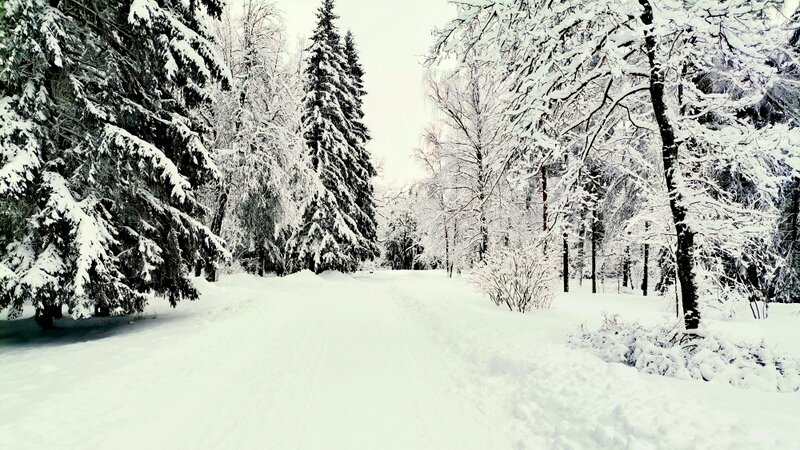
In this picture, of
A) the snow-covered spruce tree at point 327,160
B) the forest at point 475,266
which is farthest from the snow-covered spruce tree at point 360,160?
the forest at point 475,266

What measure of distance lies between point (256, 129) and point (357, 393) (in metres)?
16.1

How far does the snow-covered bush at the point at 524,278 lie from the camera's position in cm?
1051

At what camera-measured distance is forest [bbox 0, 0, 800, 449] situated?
13.7 ft

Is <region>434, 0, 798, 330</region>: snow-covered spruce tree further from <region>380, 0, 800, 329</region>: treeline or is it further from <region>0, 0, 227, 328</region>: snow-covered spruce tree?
<region>0, 0, 227, 328</region>: snow-covered spruce tree

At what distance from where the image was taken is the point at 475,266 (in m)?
12.2

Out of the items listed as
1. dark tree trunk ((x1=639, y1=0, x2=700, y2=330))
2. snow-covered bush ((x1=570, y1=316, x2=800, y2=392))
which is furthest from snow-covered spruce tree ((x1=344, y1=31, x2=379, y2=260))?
dark tree trunk ((x1=639, y1=0, x2=700, y2=330))

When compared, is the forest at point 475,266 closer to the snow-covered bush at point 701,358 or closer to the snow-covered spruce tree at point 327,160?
the snow-covered bush at point 701,358

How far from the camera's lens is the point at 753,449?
2.65 m

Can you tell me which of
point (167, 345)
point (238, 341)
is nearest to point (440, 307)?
point (238, 341)

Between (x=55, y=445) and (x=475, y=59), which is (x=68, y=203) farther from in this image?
(x=475, y=59)

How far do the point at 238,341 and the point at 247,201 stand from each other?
13480 millimetres

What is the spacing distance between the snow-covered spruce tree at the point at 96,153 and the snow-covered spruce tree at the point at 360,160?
1705cm

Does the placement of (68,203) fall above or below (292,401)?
above

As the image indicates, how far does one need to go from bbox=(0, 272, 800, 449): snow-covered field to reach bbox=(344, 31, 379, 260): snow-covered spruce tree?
1853cm
